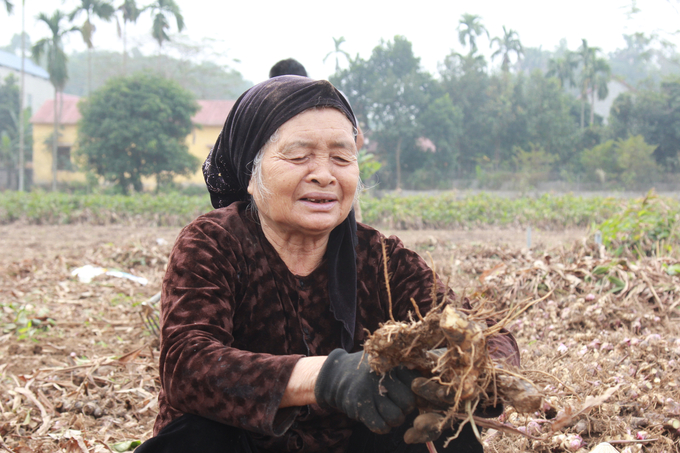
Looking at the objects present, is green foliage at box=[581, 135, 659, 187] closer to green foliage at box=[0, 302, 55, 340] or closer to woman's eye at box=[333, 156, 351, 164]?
green foliage at box=[0, 302, 55, 340]

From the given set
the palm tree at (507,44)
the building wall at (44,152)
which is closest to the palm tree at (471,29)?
the palm tree at (507,44)

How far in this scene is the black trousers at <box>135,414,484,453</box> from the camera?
4.69 feet

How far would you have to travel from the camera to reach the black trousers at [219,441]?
1431 mm

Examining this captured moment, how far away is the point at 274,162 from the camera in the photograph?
1.63 m

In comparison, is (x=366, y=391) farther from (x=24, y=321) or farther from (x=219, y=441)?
(x=24, y=321)

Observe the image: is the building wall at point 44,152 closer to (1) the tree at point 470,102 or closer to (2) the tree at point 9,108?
(2) the tree at point 9,108

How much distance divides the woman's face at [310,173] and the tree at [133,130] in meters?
24.1

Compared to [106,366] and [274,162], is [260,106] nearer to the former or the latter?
[274,162]

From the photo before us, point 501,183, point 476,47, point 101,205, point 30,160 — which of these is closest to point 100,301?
point 101,205

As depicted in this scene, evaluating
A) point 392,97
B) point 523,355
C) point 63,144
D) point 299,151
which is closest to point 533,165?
point 392,97

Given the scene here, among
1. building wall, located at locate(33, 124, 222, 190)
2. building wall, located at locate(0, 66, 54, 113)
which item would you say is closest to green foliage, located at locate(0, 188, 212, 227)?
building wall, located at locate(33, 124, 222, 190)

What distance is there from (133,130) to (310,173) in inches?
967

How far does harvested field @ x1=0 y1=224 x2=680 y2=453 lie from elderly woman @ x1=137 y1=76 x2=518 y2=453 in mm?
370

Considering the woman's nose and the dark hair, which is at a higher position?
the dark hair
